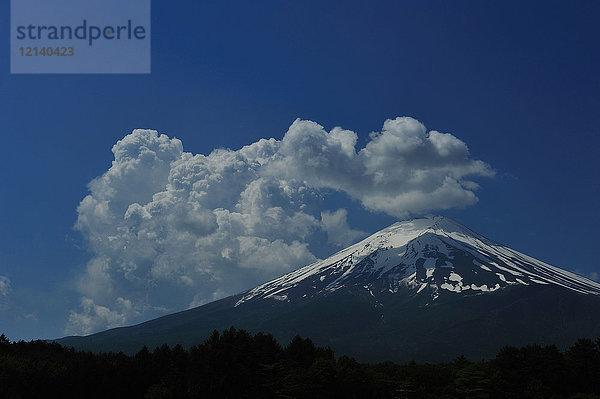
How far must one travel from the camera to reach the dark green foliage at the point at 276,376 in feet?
207

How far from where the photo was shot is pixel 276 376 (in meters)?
68.1

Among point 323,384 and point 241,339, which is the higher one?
point 241,339

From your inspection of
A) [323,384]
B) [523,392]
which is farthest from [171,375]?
[523,392]

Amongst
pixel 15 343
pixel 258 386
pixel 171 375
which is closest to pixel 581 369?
pixel 258 386

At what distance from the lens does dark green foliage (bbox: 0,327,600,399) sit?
207ft

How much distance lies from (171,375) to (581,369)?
48515mm

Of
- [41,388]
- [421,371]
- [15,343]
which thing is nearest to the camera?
[41,388]

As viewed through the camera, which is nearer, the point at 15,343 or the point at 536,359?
the point at 536,359

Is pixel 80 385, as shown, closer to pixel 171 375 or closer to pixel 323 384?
pixel 171 375

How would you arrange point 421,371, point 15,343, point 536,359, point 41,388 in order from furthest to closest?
point 15,343 → point 421,371 → point 536,359 → point 41,388

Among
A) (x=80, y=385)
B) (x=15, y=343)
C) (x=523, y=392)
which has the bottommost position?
(x=523, y=392)

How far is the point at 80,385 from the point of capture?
64.9 metres

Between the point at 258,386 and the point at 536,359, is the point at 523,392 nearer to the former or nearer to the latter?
the point at 536,359

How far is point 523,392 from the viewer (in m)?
63.2
